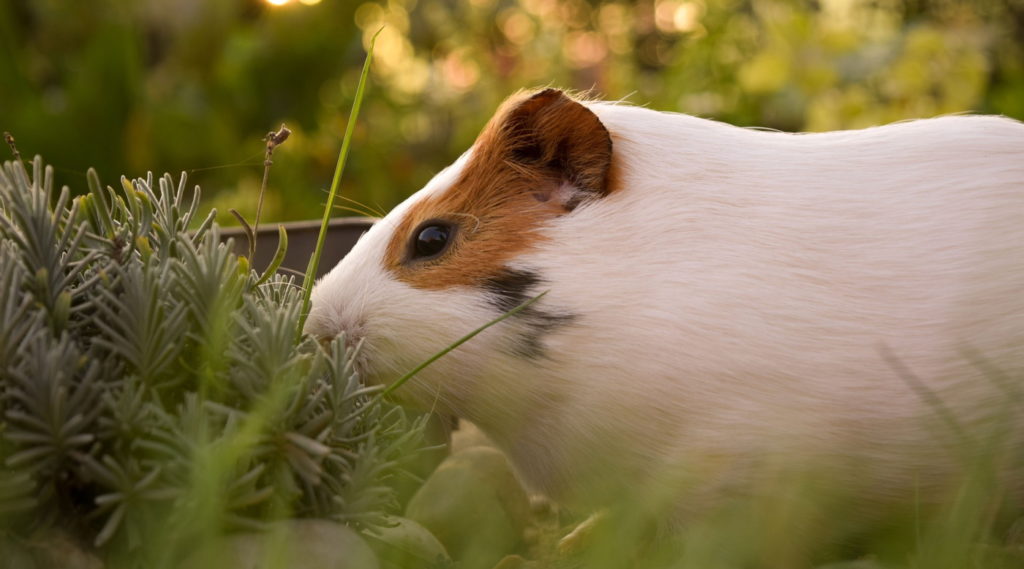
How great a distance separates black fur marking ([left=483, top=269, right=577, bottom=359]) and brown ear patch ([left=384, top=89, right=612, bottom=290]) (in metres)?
0.02

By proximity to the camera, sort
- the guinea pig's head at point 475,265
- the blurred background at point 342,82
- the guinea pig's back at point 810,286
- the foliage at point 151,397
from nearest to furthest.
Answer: the foliage at point 151,397 → the guinea pig's back at point 810,286 → the guinea pig's head at point 475,265 → the blurred background at point 342,82

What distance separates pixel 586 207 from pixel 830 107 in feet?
7.37

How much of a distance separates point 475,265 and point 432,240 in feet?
0.24

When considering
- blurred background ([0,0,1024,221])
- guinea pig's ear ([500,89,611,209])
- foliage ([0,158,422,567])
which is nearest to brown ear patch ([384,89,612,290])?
guinea pig's ear ([500,89,611,209])

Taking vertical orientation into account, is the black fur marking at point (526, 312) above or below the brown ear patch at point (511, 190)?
below

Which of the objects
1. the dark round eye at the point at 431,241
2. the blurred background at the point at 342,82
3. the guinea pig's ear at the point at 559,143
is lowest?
the blurred background at the point at 342,82

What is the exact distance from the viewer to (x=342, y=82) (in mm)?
4207

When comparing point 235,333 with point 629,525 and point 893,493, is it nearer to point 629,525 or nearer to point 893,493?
point 629,525

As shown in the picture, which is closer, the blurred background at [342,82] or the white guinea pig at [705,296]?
the white guinea pig at [705,296]

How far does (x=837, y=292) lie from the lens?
961 mm

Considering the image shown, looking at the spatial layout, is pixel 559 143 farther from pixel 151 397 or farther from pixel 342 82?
pixel 342 82

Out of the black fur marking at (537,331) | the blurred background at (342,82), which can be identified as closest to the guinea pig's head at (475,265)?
the black fur marking at (537,331)

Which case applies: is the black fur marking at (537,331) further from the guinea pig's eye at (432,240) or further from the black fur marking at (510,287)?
the guinea pig's eye at (432,240)

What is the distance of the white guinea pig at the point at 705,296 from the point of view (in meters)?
0.93
